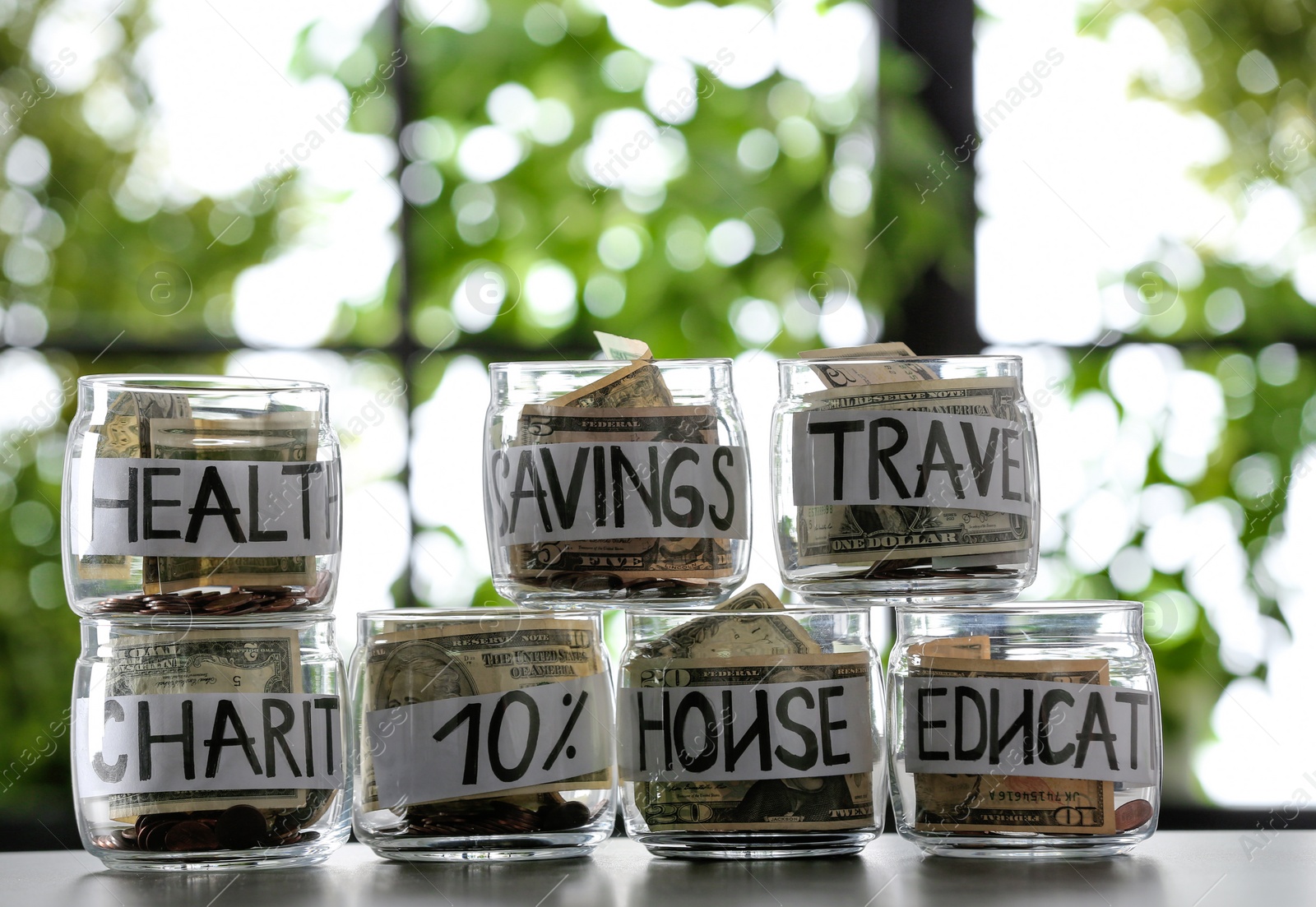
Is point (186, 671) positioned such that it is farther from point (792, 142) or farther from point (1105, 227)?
point (1105, 227)

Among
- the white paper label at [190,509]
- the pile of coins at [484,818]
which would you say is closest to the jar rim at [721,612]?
the pile of coins at [484,818]

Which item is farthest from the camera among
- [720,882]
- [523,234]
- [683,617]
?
[523,234]

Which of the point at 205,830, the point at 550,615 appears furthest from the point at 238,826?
the point at 550,615

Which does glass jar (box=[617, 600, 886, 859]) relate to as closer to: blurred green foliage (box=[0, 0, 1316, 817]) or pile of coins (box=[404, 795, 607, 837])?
pile of coins (box=[404, 795, 607, 837])

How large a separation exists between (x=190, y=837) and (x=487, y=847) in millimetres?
205

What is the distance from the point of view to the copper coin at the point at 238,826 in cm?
91

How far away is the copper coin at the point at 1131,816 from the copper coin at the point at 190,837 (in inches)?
25.2

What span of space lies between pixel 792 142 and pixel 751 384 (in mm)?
396

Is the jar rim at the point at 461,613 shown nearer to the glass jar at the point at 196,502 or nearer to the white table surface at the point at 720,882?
the glass jar at the point at 196,502

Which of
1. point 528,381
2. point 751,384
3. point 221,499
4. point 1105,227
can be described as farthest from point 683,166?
point 221,499

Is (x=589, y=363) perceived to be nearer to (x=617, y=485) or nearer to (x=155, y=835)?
(x=617, y=485)

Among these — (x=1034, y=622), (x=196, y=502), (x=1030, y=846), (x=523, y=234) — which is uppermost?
(x=523, y=234)

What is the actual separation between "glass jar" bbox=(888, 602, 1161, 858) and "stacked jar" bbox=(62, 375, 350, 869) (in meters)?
0.43

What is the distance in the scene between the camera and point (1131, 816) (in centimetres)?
94
